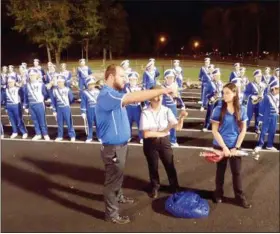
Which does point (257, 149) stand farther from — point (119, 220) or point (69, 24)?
point (69, 24)

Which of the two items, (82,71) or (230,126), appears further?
(82,71)

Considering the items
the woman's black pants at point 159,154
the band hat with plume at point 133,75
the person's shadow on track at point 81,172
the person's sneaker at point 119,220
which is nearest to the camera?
the person's sneaker at point 119,220

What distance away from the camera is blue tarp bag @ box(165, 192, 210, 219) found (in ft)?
14.6

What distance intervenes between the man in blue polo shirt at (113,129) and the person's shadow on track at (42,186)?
1.34ft

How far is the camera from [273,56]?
7.95 meters

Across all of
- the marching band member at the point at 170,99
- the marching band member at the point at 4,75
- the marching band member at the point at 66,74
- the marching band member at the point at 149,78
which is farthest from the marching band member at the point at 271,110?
the marching band member at the point at 4,75

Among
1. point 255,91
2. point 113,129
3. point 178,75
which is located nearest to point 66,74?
point 178,75

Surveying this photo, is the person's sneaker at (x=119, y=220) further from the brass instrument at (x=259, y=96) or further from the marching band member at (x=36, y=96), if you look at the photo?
the brass instrument at (x=259, y=96)

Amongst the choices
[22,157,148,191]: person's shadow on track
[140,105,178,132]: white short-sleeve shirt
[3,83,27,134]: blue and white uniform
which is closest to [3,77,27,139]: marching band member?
[3,83,27,134]: blue and white uniform

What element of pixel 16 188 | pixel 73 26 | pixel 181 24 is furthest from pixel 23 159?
pixel 181 24

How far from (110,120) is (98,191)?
173 centimetres

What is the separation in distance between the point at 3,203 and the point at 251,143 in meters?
5.18

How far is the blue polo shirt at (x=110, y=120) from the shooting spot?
3838 mm

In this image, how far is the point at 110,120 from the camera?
4.04m
